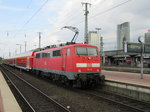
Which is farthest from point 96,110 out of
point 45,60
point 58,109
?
point 45,60

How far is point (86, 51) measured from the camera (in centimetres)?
1298

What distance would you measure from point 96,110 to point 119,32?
2185 inches

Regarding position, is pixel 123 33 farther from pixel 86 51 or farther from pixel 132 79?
pixel 86 51

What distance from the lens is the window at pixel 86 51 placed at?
12.6 meters

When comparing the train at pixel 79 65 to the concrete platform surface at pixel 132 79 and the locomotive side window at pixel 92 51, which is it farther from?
the concrete platform surface at pixel 132 79

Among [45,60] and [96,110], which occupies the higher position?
[45,60]

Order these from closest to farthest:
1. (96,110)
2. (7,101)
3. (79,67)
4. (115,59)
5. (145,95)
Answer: (96,110) < (7,101) < (145,95) < (79,67) < (115,59)

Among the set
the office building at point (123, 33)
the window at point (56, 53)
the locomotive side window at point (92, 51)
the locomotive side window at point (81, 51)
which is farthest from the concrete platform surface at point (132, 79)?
the office building at point (123, 33)

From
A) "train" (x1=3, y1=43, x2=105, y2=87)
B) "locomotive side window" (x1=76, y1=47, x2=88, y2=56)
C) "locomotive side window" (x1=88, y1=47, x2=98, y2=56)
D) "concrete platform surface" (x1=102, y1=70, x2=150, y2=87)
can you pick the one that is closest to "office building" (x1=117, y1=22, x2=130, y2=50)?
"concrete platform surface" (x1=102, y1=70, x2=150, y2=87)

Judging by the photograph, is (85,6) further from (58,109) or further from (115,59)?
(115,59)

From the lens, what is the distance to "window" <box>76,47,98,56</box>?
12602mm

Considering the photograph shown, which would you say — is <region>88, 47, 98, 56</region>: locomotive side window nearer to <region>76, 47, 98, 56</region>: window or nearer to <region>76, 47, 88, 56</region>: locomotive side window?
<region>76, 47, 98, 56</region>: window

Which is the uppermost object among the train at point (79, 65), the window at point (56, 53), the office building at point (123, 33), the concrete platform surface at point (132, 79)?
the office building at point (123, 33)

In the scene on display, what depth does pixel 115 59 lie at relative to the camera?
193 feet
